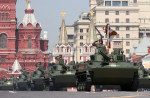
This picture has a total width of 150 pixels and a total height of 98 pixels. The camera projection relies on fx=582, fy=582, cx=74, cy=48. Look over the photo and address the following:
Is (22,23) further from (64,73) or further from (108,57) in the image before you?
(108,57)

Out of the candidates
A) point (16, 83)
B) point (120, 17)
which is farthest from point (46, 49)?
point (16, 83)

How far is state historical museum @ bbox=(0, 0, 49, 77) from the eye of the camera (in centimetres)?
16038

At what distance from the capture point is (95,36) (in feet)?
565

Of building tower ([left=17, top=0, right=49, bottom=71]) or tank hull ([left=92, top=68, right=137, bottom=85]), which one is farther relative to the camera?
building tower ([left=17, top=0, right=49, bottom=71])

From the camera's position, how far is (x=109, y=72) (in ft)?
152

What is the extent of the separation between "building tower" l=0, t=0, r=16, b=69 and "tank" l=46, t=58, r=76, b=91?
296 feet

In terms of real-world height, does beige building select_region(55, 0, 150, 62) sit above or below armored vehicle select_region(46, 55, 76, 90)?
above

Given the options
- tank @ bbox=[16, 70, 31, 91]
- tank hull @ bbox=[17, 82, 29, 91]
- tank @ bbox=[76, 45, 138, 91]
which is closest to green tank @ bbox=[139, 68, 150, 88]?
tank @ bbox=[76, 45, 138, 91]

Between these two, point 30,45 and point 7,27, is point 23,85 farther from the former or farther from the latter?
point 30,45

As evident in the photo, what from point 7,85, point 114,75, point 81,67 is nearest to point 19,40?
point 7,85

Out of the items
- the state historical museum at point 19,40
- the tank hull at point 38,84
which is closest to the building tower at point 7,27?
the state historical museum at point 19,40

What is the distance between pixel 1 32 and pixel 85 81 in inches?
4554

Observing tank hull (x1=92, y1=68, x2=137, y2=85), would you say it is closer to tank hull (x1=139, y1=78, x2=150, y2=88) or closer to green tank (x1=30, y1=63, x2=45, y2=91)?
tank hull (x1=139, y1=78, x2=150, y2=88)

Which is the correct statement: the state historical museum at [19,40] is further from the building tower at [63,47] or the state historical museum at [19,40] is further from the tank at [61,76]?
the tank at [61,76]
